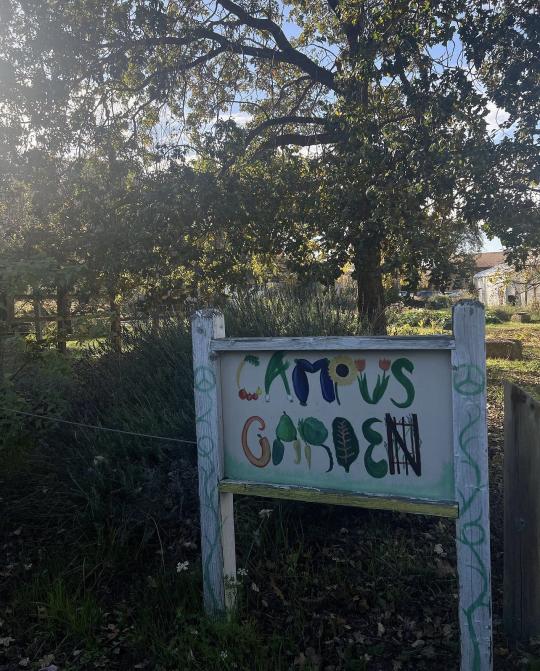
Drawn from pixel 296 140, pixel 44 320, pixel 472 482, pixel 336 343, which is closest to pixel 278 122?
pixel 296 140

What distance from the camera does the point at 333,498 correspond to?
3.01 meters

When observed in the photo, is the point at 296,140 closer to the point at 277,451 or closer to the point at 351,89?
the point at 351,89

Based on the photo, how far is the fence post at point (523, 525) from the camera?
3.12 meters

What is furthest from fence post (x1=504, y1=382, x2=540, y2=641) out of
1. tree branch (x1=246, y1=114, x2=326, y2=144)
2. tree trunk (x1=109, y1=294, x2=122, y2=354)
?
tree branch (x1=246, y1=114, x2=326, y2=144)

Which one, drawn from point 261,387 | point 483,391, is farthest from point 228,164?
point 483,391

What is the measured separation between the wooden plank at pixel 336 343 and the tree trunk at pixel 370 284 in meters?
3.43

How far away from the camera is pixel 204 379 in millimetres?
3299

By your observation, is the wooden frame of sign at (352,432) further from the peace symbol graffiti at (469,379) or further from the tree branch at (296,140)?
the tree branch at (296,140)

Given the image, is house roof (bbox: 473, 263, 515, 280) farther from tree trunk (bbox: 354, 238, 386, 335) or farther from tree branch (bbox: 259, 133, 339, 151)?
tree branch (bbox: 259, 133, 339, 151)

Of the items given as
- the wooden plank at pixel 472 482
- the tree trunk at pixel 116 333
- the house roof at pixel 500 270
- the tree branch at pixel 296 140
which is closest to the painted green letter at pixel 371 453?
the wooden plank at pixel 472 482

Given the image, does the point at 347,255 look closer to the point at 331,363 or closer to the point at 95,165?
the point at 95,165

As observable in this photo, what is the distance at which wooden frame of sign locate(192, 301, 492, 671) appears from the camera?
2.74 metres

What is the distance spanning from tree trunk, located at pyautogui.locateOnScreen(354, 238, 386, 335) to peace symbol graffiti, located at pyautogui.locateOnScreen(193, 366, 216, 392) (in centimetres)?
342

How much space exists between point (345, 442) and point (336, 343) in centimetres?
46
